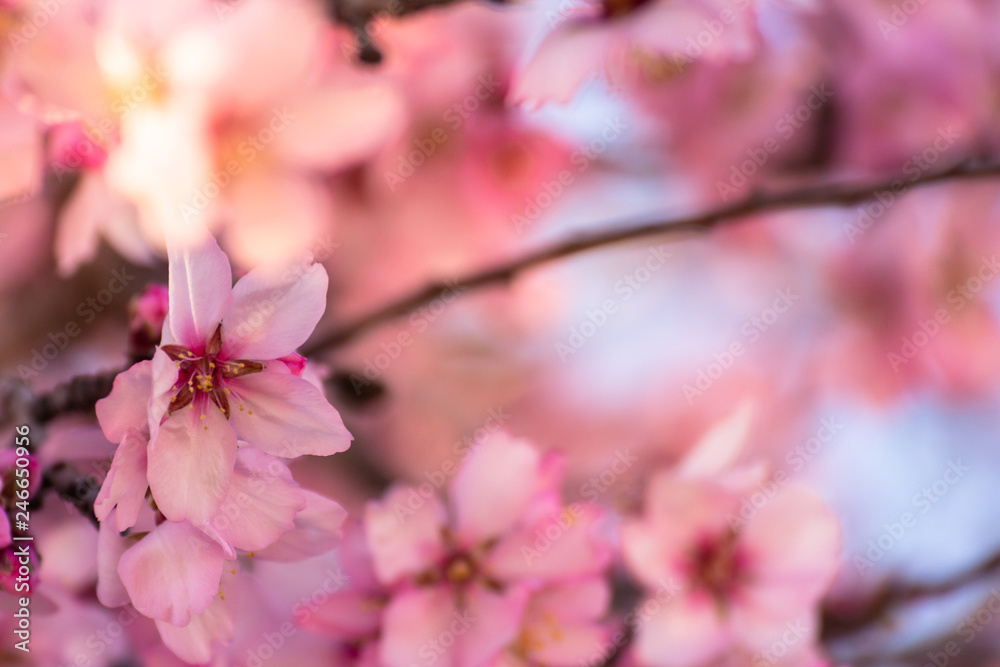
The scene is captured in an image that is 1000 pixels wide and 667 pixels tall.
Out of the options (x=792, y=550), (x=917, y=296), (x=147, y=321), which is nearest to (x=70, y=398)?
(x=147, y=321)

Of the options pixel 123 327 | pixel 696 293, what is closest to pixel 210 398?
pixel 123 327

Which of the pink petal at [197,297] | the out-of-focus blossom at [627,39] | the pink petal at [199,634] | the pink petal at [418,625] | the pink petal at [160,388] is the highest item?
the out-of-focus blossom at [627,39]

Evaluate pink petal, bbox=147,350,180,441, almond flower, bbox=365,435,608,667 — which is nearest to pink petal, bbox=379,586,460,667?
almond flower, bbox=365,435,608,667

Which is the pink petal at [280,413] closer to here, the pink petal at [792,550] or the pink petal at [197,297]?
the pink petal at [197,297]

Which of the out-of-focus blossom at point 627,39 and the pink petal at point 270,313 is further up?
the out-of-focus blossom at point 627,39

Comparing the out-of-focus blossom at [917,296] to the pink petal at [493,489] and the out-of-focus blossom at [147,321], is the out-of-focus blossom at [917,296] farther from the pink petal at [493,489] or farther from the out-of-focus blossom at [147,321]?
the out-of-focus blossom at [147,321]

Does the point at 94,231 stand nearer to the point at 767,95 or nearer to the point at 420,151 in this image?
the point at 420,151

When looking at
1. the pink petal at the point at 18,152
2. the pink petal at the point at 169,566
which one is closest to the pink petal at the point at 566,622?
the pink petal at the point at 169,566

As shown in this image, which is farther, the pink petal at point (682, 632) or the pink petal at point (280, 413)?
the pink petal at point (682, 632)
